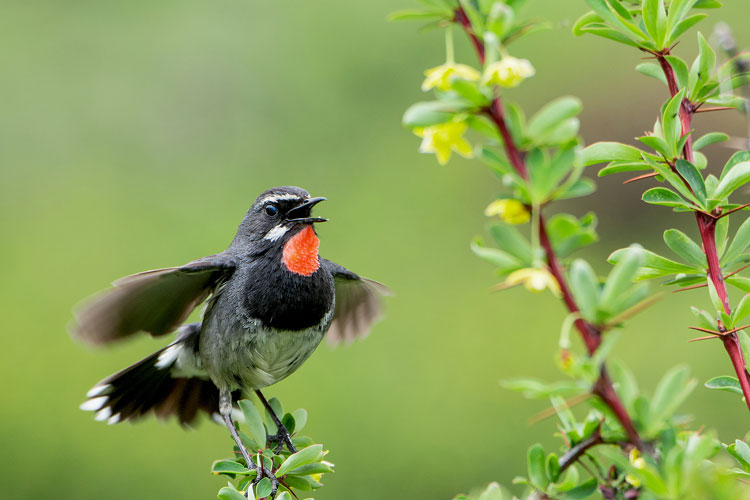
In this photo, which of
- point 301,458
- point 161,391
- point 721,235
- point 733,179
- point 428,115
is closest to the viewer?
point 428,115

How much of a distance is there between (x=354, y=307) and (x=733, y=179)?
2213 millimetres

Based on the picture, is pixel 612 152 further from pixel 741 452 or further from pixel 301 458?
pixel 301 458

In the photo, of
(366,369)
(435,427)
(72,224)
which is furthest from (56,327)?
(435,427)

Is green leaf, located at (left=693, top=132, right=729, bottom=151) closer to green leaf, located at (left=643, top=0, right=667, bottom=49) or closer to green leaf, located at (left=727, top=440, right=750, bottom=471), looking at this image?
green leaf, located at (left=643, top=0, right=667, bottom=49)

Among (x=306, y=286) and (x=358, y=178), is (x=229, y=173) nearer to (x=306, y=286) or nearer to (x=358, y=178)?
(x=358, y=178)

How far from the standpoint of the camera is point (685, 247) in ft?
4.09

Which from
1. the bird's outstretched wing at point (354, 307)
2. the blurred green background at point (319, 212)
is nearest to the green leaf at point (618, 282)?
the bird's outstretched wing at point (354, 307)

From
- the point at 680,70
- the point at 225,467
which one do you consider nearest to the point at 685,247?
the point at 680,70

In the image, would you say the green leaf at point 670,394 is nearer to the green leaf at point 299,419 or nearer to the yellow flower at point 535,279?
the yellow flower at point 535,279

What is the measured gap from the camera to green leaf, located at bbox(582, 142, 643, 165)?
1205 mm

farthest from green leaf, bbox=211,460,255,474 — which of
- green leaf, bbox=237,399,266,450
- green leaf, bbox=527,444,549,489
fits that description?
green leaf, bbox=527,444,549,489

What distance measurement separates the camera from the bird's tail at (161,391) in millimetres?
3096

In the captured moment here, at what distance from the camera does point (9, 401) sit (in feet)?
21.5

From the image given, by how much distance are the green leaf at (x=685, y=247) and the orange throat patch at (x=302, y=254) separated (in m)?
1.62
